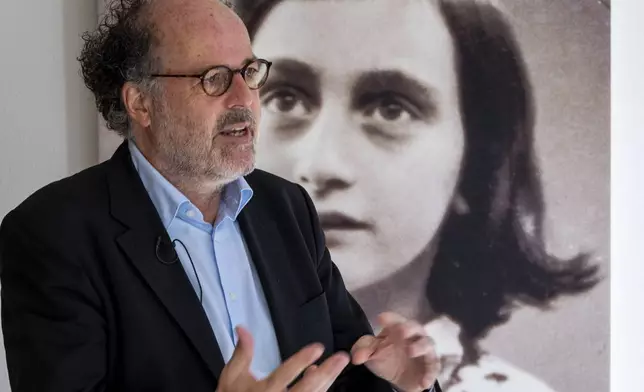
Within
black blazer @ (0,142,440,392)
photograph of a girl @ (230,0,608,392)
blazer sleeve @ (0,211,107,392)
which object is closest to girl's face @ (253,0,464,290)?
photograph of a girl @ (230,0,608,392)

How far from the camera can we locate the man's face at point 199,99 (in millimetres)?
1104

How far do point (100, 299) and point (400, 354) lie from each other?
1.61 ft

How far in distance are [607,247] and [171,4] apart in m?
1.11

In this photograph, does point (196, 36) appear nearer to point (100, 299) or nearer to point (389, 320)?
point (100, 299)

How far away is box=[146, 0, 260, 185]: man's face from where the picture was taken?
1.10 meters

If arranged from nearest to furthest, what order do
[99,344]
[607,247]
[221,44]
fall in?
1. [99,344]
2. [221,44]
3. [607,247]

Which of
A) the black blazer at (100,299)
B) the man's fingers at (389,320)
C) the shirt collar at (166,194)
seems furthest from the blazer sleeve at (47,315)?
the man's fingers at (389,320)

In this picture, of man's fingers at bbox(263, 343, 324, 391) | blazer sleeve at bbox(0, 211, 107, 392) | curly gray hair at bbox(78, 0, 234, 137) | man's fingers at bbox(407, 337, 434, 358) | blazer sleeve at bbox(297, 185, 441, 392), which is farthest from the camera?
blazer sleeve at bbox(297, 185, 441, 392)

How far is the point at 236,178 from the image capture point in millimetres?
1145

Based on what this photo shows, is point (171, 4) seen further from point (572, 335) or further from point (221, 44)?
point (572, 335)

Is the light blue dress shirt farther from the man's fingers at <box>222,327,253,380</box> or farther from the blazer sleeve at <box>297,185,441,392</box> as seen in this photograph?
the man's fingers at <box>222,327,253,380</box>

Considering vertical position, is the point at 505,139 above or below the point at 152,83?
below

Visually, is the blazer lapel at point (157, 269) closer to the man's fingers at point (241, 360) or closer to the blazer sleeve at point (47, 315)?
Answer: the blazer sleeve at point (47, 315)
